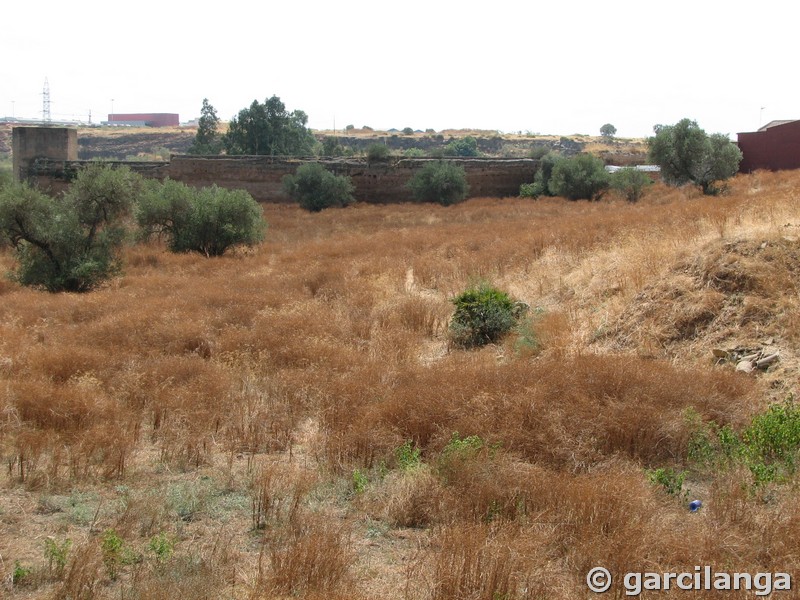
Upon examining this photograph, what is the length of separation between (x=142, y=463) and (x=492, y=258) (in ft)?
28.8

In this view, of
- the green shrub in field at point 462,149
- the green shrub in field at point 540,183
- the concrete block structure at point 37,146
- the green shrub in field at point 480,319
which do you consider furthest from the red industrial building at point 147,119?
the green shrub in field at point 480,319

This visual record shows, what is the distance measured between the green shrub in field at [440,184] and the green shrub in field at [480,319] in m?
20.6

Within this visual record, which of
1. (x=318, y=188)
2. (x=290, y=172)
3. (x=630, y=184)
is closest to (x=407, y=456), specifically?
(x=630, y=184)

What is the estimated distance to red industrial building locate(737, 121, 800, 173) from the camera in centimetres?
2672

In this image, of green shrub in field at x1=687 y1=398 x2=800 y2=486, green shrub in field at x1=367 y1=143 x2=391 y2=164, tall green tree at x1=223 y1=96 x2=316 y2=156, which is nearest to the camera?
green shrub in field at x1=687 y1=398 x2=800 y2=486

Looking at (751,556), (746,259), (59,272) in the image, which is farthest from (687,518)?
(59,272)

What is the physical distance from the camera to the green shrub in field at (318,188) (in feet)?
94.5

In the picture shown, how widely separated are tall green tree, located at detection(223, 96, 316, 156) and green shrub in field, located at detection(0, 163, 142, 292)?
26321 millimetres

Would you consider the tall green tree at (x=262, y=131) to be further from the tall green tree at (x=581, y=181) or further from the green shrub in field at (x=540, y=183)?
the tall green tree at (x=581, y=181)

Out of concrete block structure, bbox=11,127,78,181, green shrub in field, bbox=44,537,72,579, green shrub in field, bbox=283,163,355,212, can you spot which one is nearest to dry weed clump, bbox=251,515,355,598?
green shrub in field, bbox=44,537,72,579

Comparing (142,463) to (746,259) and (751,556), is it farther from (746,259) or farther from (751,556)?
(746,259)

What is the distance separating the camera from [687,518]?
397 cm

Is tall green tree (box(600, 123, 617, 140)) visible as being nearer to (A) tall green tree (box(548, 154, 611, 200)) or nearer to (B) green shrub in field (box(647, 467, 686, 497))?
(A) tall green tree (box(548, 154, 611, 200))

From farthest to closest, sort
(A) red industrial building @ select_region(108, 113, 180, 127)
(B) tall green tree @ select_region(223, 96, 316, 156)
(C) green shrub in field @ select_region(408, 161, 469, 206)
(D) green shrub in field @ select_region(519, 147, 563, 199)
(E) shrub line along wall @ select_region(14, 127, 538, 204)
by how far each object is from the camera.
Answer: (A) red industrial building @ select_region(108, 113, 180, 127)
(B) tall green tree @ select_region(223, 96, 316, 156)
(E) shrub line along wall @ select_region(14, 127, 538, 204)
(D) green shrub in field @ select_region(519, 147, 563, 199)
(C) green shrub in field @ select_region(408, 161, 469, 206)
